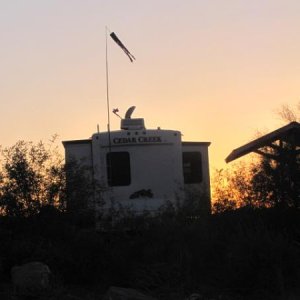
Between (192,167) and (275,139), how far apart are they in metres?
2.16

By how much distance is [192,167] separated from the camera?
1434 cm

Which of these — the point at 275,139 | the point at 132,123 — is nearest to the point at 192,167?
the point at 132,123

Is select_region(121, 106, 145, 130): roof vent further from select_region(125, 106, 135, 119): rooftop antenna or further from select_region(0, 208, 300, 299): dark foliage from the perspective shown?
select_region(0, 208, 300, 299): dark foliage

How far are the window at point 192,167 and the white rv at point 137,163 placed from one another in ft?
2.27

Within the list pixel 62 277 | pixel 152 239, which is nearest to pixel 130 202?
pixel 152 239

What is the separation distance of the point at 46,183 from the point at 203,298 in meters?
3.54

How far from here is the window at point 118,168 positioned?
42.3 feet

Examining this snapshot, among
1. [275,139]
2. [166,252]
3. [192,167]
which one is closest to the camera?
[166,252]

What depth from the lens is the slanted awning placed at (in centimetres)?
1285

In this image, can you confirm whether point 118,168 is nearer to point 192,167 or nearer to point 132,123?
point 132,123

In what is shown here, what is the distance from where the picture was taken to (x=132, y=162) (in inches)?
514

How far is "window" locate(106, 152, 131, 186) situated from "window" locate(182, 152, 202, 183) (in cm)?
170

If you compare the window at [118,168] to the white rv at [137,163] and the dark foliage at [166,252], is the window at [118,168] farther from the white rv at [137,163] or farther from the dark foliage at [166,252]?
the dark foliage at [166,252]

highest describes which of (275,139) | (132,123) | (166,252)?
(132,123)
